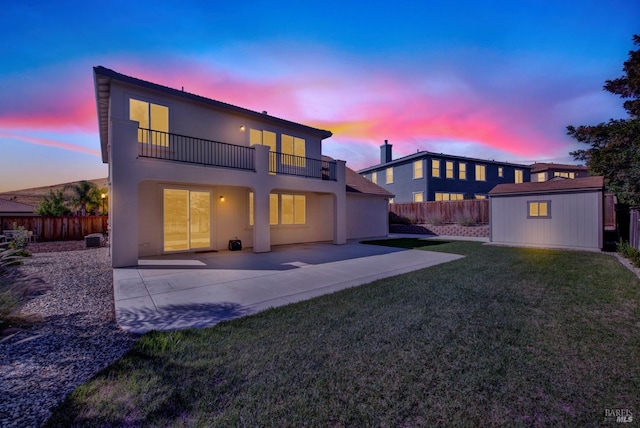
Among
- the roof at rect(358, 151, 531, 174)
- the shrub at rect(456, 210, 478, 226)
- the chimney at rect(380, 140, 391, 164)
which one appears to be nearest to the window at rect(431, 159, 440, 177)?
the roof at rect(358, 151, 531, 174)

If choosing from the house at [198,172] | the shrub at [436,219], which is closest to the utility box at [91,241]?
the house at [198,172]

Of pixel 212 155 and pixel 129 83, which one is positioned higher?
pixel 129 83

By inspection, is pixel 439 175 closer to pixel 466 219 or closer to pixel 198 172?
pixel 466 219

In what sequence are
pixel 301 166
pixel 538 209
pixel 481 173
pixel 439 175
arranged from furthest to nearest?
1. pixel 481 173
2. pixel 439 175
3. pixel 301 166
4. pixel 538 209

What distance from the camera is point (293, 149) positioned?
540 inches

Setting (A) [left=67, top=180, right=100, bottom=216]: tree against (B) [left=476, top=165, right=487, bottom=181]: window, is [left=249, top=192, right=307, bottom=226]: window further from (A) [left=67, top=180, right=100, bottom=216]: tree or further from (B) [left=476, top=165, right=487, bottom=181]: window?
(B) [left=476, top=165, right=487, bottom=181]: window

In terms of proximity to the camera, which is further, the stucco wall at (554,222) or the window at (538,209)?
the window at (538,209)

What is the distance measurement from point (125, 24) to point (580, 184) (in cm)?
1766

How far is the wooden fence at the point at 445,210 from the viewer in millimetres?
18491

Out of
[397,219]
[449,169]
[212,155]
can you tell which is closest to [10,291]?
[212,155]

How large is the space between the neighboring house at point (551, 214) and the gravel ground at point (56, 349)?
15.1 metres

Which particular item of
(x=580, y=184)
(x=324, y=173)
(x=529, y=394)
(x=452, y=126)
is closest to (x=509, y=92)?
(x=452, y=126)

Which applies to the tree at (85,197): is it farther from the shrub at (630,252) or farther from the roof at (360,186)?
the shrub at (630,252)

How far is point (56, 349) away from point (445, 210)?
20.7 metres
